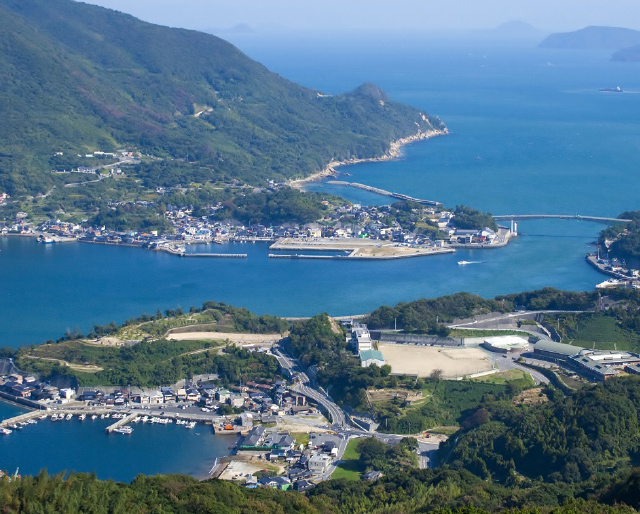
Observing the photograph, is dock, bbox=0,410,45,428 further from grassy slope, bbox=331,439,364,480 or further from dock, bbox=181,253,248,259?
dock, bbox=181,253,248,259

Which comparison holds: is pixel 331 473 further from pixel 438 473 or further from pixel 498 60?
pixel 498 60

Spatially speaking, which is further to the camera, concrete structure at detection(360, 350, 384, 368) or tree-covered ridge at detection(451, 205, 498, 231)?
tree-covered ridge at detection(451, 205, 498, 231)

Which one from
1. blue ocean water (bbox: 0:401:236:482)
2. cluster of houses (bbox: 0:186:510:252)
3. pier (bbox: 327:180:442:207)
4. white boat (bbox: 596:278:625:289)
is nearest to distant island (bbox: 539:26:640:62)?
pier (bbox: 327:180:442:207)

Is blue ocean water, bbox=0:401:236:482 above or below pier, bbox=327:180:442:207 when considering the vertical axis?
below

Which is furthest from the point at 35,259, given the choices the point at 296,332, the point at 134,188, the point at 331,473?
the point at 331,473

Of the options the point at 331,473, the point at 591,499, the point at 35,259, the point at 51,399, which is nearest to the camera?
the point at 591,499

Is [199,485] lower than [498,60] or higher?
lower
